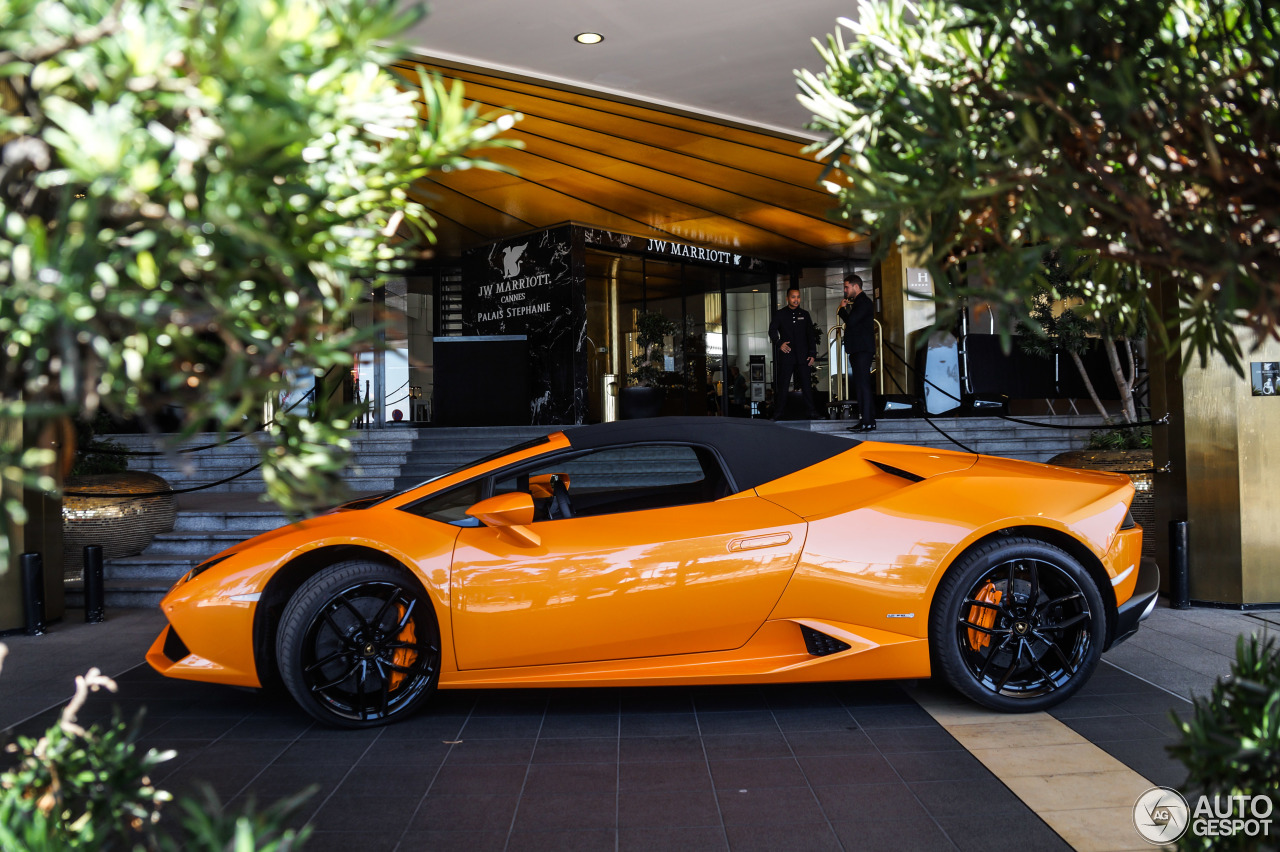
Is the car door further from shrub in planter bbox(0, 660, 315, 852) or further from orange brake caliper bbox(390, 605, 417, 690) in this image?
shrub in planter bbox(0, 660, 315, 852)

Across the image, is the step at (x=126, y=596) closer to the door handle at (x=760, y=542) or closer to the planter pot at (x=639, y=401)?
the door handle at (x=760, y=542)

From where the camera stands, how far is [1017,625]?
3.58 m

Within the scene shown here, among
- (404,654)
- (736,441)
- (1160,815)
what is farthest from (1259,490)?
(404,654)

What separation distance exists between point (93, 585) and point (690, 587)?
14.8 ft

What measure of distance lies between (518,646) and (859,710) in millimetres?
1490

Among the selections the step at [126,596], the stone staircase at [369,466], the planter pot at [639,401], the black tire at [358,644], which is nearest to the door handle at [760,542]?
the black tire at [358,644]

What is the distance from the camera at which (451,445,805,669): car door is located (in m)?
3.40

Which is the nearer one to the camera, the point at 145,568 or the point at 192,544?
the point at 145,568

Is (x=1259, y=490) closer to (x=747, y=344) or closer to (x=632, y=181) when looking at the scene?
(x=632, y=181)

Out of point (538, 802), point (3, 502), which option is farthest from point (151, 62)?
point (538, 802)

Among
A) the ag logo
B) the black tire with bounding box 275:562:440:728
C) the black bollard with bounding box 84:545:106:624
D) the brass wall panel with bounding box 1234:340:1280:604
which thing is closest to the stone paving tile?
the black tire with bounding box 275:562:440:728

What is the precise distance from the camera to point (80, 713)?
12.5 ft

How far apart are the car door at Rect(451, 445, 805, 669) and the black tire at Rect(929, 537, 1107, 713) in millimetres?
712

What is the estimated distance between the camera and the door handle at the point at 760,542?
3.44 m
